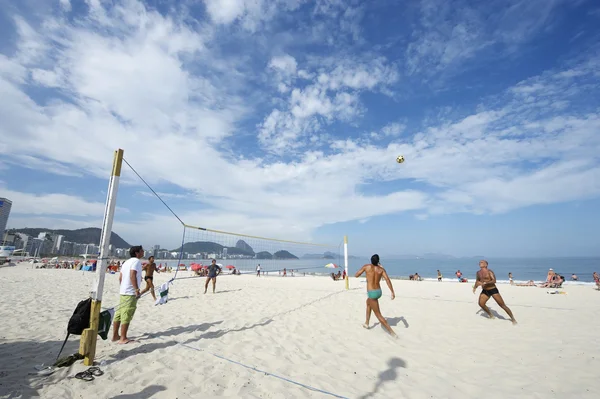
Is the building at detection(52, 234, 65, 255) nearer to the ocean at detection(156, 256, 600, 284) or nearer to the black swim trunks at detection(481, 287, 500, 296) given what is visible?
Result: the ocean at detection(156, 256, 600, 284)

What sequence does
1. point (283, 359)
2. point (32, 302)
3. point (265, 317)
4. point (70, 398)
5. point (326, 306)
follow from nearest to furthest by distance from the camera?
point (70, 398) < point (283, 359) < point (265, 317) < point (32, 302) < point (326, 306)

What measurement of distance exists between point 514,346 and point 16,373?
7254mm

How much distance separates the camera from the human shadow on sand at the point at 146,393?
2777mm

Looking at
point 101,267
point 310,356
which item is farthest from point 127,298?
point 310,356

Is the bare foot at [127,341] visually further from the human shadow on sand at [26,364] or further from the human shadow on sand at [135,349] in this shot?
the human shadow on sand at [26,364]

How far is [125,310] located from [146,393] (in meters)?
2.03

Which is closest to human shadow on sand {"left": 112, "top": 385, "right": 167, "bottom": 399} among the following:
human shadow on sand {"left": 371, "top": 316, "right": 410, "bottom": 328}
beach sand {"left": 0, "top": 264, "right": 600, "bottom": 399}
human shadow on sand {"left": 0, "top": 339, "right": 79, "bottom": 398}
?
beach sand {"left": 0, "top": 264, "right": 600, "bottom": 399}

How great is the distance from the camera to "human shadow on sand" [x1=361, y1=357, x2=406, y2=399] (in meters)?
3.14

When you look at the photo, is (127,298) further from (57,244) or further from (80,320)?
(57,244)

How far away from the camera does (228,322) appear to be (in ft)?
19.7

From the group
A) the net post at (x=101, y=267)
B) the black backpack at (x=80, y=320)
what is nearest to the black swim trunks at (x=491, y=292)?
the net post at (x=101, y=267)

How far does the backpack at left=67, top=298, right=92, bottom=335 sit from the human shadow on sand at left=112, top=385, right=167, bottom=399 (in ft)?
4.14

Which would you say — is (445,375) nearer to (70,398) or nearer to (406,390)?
(406,390)

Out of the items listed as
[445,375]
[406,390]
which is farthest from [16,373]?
[445,375]
